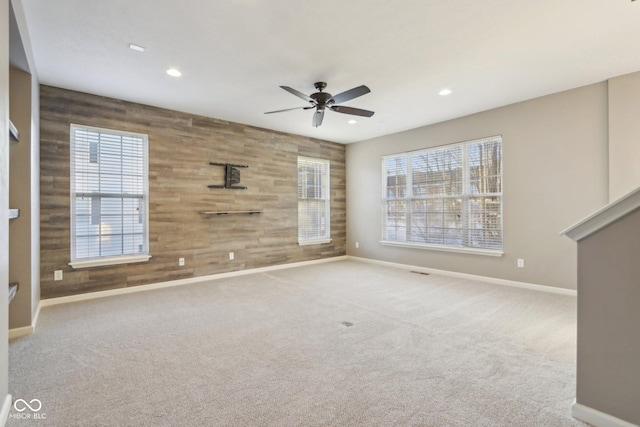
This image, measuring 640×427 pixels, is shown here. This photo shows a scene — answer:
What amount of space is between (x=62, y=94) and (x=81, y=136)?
0.55 meters

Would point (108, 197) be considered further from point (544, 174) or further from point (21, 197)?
point (544, 174)

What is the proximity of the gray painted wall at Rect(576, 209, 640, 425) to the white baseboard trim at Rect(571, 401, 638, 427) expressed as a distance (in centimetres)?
2

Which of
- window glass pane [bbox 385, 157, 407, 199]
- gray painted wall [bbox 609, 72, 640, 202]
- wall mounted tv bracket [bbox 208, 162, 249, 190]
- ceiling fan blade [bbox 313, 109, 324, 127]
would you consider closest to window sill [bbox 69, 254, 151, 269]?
wall mounted tv bracket [bbox 208, 162, 249, 190]

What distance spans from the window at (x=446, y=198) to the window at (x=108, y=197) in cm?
457

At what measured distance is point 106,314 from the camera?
3537 mm

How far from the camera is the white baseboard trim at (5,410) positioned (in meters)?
1.68

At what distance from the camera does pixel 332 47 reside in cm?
302

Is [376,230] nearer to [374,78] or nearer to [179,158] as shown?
[374,78]

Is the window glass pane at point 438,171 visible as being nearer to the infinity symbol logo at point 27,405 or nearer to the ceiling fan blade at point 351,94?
the ceiling fan blade at point 351,94

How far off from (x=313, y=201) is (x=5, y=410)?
5.59 metres

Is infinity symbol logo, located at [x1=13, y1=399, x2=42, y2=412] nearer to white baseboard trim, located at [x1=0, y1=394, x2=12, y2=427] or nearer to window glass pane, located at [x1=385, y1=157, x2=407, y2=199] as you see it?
white baseboard trim, located at [x1=0, y1=394, x2=12, y2=427]

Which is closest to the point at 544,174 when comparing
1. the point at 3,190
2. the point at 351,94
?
the point at 351,94

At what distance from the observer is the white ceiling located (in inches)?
97.0

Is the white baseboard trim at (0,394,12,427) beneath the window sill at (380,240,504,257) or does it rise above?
beneath
